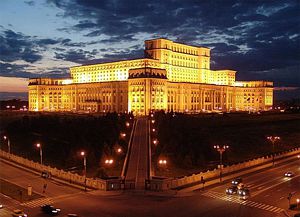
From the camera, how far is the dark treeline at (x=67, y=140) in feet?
205

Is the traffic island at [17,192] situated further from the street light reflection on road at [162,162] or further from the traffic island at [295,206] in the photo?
the traffic island at [295,206]

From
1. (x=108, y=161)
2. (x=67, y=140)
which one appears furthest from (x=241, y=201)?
(x=67, y=140)

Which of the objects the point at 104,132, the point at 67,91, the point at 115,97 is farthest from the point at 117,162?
the point at 67,91

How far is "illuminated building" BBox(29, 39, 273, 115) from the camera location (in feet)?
471

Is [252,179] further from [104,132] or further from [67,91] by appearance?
[67,91]

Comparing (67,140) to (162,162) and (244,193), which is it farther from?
(244,193)

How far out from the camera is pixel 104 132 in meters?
75.7

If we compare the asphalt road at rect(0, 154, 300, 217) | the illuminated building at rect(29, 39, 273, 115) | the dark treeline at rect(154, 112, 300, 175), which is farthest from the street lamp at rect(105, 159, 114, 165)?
the illuminated building at rect(29, 39, 273, 115)

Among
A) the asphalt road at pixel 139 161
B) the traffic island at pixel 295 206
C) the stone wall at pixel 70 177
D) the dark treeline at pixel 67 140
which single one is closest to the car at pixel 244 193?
the traffic island at pixel 295 206

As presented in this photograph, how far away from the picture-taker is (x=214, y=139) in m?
91.5

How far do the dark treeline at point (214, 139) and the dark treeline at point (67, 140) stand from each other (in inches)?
333

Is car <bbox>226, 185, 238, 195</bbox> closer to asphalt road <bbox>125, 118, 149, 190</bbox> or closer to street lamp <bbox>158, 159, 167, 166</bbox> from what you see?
asphalt road <bbox>125, 118, 149, 190</bbox>

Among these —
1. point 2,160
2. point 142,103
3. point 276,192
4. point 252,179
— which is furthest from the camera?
point 142,103

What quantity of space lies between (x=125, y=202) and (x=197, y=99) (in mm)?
131798
